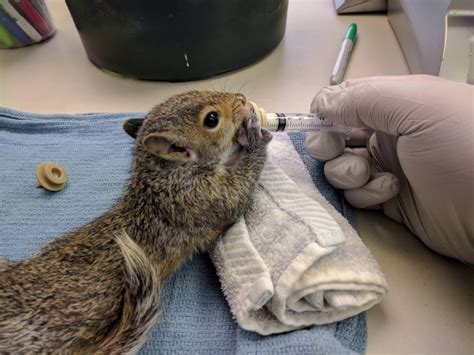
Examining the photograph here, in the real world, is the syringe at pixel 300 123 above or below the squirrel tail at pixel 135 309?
above

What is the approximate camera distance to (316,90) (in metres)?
1.35

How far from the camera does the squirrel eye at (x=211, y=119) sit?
0.91m

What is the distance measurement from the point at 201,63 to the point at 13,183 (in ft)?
2.24

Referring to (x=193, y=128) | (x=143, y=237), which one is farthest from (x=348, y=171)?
(x=143, y=237)

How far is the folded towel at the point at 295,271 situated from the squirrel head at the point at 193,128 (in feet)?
0.65

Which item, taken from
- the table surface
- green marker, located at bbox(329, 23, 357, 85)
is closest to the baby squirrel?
the table surface

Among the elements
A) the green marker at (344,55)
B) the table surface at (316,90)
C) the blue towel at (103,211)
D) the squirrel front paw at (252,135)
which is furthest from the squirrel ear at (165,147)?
the green marker at (344,55)

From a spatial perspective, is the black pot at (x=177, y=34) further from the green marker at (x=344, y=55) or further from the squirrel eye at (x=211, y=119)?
the squirrel eye at (x=211, y=119)

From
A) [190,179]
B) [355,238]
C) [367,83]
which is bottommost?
[355,238]

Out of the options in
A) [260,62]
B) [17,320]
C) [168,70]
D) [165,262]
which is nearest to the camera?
[17,320]

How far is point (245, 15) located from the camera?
1280mm

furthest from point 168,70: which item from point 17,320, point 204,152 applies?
point 17,320

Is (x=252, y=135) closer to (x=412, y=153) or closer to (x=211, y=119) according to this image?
(x=211, y=119)

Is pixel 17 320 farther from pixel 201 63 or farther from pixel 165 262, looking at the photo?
pixel 201 63
